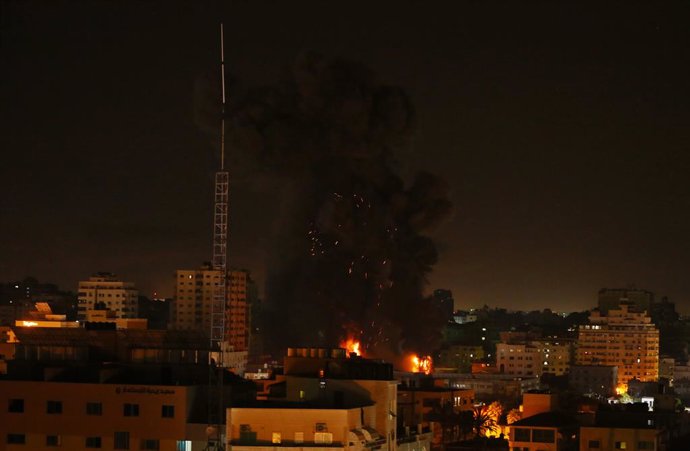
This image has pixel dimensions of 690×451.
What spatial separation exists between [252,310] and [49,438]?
94565 mm

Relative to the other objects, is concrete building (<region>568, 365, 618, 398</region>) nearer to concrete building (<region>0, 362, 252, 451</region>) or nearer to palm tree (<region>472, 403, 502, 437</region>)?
palm tree (<region>472, 403, 502, 437</region>)

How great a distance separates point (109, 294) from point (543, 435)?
7669 cm

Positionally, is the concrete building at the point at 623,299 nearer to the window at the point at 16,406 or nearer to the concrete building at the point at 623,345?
the concrete building at the point at 623,345

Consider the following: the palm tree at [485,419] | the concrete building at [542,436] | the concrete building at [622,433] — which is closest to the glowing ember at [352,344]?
the palm tree at [485,419]

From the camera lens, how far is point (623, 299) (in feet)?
509

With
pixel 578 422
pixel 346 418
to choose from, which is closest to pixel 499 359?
pixel 578 422

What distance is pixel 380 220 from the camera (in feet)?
280

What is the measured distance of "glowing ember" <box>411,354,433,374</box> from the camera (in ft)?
281

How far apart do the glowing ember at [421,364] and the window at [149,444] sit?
2039 inches

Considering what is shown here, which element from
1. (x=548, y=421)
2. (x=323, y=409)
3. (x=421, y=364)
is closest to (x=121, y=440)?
(x=323, y=409)

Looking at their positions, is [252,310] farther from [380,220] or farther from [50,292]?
[380,220]

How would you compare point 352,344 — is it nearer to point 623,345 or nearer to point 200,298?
point 200,298

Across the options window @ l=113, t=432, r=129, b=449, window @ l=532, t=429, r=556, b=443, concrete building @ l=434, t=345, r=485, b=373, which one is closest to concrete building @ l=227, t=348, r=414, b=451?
window @ l=113, t=432, r=129, b=449

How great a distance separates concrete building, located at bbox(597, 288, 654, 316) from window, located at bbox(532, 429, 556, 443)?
98.1m
